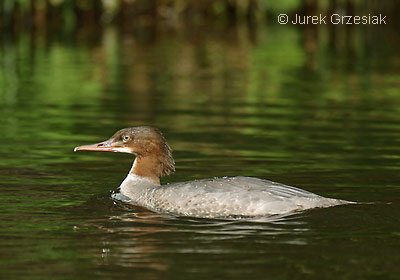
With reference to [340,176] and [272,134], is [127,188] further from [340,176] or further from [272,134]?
[272,134]

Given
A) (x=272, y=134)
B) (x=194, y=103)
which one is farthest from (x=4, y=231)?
(x=194, y=103)

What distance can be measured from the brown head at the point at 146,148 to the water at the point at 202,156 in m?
0.44

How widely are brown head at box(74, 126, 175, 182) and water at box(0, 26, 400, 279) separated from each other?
44cm

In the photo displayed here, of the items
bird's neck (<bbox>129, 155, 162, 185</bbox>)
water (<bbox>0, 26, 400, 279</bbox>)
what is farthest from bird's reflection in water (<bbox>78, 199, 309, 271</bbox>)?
bird's neck (<bbox>129, 155, 162, 185</bbox>)

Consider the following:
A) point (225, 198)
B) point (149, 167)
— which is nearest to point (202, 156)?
point (149, 167)

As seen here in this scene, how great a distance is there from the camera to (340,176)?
9719mm

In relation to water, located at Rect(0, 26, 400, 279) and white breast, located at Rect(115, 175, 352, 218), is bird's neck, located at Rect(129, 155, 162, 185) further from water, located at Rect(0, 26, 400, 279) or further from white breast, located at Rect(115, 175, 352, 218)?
white breast, located at Rect(115, 175, 352, 218)

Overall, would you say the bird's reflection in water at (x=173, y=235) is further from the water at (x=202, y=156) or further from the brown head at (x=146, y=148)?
the brown head at (x=146, y=148)

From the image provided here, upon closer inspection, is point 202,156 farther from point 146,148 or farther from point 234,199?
point 234,199

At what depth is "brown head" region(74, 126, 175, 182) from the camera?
8.84m

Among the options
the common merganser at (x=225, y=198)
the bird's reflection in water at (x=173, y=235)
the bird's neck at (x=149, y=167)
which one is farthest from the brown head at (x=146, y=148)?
the bird's reflection in water at (x=173, y=235)

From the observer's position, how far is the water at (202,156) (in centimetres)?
657

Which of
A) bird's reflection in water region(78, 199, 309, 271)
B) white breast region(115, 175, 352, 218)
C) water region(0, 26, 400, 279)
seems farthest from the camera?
white breast region(115, 175, 352, 218)

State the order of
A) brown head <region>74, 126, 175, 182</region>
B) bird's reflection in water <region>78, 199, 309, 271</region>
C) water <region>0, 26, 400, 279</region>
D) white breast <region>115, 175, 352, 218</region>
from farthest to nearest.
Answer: brown head <region>74, 126, 175, 182</region>
white breast <region>115, 175, 352, 218</region>
bird's reflection in water <region>78, 199, 309, 271</region>
water <region>0, 26, 400, 279</region>
